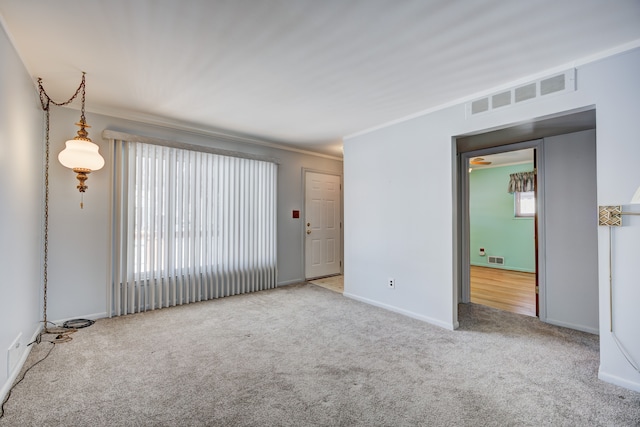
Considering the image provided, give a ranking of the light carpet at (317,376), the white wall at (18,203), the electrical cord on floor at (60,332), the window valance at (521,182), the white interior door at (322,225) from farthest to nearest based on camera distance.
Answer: the window valance at (521,182), the white interior door at (322,225), the electrical cord on floor at (60,332), the white wall at (18,203), the light carpet at (317,376)

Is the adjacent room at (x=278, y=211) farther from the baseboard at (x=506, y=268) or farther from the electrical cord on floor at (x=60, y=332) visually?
the baseboard at (x=506, y=268)

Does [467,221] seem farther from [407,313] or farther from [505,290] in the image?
[407,313]

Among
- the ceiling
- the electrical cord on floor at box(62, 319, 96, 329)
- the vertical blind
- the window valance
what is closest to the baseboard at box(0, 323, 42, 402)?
the electrical cord on floor at box(62, 319, 96, 329)

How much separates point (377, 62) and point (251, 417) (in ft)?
8.83

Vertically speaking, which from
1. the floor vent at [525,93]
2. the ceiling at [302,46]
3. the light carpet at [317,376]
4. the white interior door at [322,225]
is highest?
the ceiling at [302,46]

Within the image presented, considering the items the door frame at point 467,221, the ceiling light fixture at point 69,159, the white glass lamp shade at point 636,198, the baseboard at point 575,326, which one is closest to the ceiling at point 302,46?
the ceiling light fixture at point 69,159

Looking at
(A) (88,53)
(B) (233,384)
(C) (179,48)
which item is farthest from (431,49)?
(B) (233,384)

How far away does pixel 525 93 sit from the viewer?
8.79ft

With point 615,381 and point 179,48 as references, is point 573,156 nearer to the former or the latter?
point 615,381

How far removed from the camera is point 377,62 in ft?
7.93

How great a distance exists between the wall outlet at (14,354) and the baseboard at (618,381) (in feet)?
14.0

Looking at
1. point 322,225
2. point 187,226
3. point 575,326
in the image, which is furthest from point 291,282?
point 575,326

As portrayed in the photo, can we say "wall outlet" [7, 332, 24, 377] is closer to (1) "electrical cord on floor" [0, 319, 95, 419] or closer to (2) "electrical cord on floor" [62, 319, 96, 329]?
(1) "electrical cord on floor" [0, 319, 95, 419]

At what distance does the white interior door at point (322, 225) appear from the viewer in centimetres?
561
